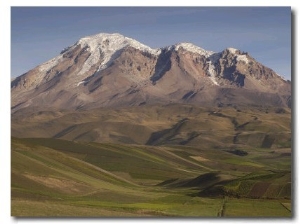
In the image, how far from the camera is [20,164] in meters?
52.9

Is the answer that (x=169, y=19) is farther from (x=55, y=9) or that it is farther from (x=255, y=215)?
(x=255, y=215)

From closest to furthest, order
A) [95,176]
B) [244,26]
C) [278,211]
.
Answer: [278,211]
[244,26]
[95,176]

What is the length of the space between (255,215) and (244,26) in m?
17.4

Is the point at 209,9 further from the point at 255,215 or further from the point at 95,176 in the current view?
the point at 95,176

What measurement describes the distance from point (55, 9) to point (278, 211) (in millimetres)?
22458

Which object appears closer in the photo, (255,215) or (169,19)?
(255,215)

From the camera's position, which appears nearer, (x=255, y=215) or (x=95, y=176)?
(x=255, y=215)

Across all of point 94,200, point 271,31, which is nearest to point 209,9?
point 271,31
